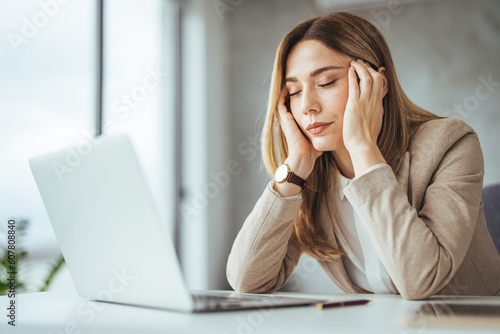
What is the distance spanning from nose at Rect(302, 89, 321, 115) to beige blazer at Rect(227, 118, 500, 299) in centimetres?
25

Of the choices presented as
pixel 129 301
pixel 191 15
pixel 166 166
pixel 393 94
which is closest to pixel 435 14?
pixel 191 15

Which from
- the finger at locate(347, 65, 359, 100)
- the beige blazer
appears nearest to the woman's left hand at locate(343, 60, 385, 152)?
the finger at locate(347, 65, 359, 100)

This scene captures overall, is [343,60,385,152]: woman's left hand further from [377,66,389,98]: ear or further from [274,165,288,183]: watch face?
[274,165,288,183]: watch face

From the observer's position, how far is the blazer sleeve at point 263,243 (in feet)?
3.53

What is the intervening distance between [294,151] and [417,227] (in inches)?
18.7

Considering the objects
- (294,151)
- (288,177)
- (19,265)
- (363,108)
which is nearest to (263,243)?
(288,177)

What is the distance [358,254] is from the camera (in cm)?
118

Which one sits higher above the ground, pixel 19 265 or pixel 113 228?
pixel 113 228

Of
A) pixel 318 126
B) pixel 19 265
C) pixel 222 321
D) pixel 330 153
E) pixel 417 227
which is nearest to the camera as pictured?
pixel 222 321

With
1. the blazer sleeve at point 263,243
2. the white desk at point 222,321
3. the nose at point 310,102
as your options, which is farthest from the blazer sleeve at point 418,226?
the nose at point 310,102

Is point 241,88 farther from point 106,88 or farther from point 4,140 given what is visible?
point 4,140

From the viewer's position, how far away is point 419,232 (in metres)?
0.84

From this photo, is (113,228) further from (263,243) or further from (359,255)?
(359,255)

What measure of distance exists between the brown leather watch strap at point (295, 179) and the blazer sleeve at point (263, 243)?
0.06m
